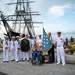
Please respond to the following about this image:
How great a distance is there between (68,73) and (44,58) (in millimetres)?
3174

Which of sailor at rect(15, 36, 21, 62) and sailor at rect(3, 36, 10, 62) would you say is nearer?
sailor at rect(3, 36, 10, 62)

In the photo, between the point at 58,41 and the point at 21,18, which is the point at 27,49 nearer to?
the point at 58,41

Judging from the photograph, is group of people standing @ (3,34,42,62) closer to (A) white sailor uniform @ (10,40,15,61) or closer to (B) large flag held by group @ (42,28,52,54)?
(A) white sailor uniform @ (10,40,15,61)

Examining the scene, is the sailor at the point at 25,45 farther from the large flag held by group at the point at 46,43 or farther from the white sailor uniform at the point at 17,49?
the large flag held by group at the point at 46,43

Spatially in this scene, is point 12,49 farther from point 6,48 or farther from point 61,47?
point 61,47

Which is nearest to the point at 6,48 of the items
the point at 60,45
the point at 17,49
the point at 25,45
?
the point at 17,49

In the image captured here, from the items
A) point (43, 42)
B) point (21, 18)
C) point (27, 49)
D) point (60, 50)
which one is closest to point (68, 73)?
point (60, 50)

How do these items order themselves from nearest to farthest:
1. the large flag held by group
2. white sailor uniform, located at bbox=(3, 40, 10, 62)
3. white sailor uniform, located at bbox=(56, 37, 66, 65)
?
white sailor uniform, located at bbox=(56, 37, 66, 65) → the large flag held by group → white sailor uniform, located at bbox=(3, 40, 10, 62)

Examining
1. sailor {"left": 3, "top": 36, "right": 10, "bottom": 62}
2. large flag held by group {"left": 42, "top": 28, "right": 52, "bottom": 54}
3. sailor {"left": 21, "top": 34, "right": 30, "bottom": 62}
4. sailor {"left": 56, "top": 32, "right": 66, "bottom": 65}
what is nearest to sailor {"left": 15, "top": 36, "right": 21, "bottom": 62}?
sailor {"left": 21, "top": 34, "right": 30, "bottom": 62}

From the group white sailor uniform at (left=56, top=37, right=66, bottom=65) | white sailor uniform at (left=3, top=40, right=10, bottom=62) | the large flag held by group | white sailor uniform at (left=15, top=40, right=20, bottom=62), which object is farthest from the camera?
white sailor uniform at (left=15, top=40, right=20, bottom=62)

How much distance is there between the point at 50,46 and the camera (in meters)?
11.2

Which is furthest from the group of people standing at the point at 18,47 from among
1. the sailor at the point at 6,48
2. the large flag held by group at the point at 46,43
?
the large flag held by group at the point at 46,43

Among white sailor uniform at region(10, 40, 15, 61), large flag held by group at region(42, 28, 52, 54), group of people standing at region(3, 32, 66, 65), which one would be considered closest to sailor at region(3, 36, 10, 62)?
group of people standing at region(3, 32, 66, 65)

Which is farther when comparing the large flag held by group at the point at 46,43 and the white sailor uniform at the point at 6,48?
the white sailor uniform at the point at 6,48
